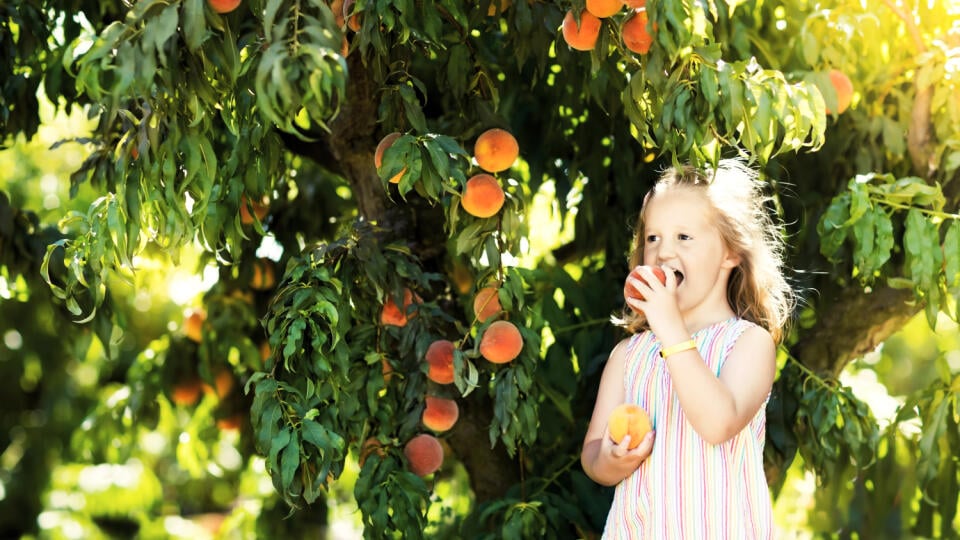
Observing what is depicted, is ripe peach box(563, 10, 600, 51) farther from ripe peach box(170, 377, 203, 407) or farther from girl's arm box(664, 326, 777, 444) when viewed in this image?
ripe peach box(170, 377, 203, 407)

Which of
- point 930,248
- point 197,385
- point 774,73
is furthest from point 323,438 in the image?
point 197,385

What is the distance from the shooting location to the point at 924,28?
2842 millimetres

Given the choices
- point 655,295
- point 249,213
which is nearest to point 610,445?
point 655,295

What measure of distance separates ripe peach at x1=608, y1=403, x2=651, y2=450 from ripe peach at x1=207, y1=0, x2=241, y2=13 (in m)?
0.88

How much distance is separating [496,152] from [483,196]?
154 mm

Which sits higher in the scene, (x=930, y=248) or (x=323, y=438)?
(x=930, y=248)

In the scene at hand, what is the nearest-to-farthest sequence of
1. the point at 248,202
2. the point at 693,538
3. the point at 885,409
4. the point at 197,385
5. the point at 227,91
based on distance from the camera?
the point at 227,91 → the point at 693,538 → the point at 248,202 → the point at 197,385 → the point at 885,409

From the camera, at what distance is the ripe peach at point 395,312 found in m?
2.40

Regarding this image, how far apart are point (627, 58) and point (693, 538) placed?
0.77m

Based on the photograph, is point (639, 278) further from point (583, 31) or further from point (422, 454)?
point (422, 454)

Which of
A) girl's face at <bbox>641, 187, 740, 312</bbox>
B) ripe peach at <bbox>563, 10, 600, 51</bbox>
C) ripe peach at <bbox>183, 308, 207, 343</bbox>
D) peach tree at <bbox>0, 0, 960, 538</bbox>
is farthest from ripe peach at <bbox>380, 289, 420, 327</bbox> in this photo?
ripe peach at <bbox>183, 308, 207, 343</bbox>

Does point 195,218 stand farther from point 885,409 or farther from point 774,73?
point 885,409

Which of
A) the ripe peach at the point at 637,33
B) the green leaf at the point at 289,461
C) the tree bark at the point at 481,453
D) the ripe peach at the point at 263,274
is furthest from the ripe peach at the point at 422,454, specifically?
the ripe peach at the point at 637,33

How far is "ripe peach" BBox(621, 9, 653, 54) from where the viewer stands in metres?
1.91
